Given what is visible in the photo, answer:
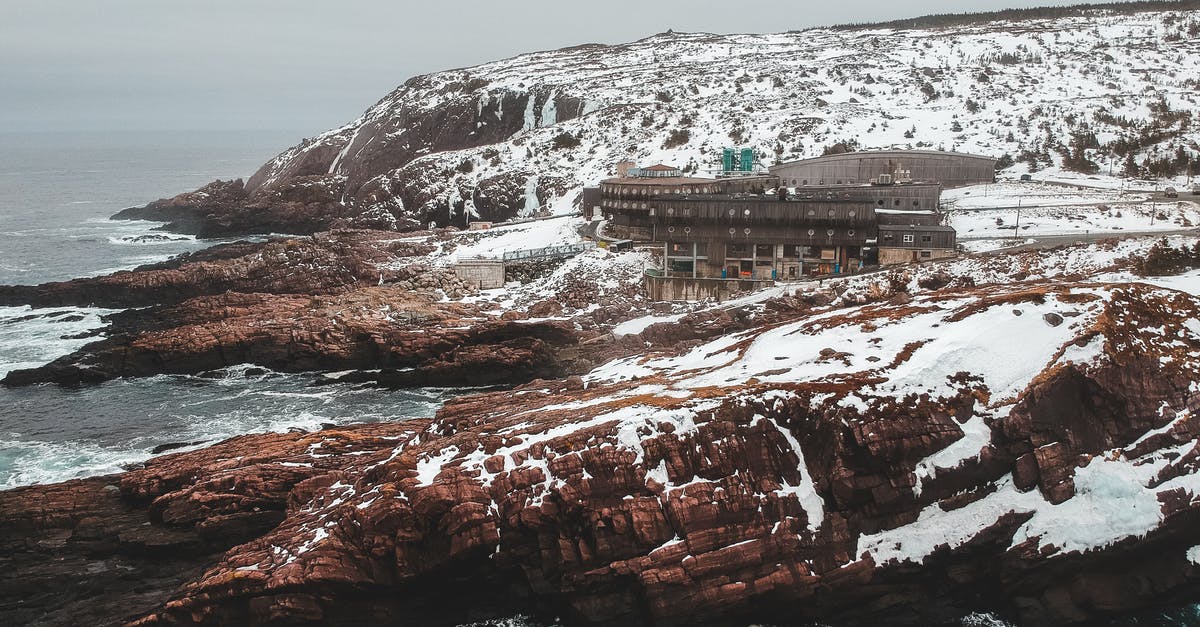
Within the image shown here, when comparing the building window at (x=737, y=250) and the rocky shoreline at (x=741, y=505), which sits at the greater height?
the building window at (x=737, y=250)

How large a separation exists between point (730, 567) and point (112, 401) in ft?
106

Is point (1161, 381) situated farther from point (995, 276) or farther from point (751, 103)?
point (751, 103)

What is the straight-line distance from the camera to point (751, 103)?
99.9 metres

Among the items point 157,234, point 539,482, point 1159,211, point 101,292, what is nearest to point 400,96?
point 157,234

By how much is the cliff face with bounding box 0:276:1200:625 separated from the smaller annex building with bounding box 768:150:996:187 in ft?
143

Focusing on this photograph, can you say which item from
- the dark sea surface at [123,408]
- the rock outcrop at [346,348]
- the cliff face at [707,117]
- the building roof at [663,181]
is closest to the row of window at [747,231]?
the rock outcrop at [346,348]

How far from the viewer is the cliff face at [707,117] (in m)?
84.9

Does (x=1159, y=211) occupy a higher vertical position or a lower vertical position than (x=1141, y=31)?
lower

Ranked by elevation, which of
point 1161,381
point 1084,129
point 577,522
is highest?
point 1084,129

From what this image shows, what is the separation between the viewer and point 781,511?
21562 mm

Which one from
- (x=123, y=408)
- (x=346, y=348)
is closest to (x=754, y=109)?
(x=346, y=348)

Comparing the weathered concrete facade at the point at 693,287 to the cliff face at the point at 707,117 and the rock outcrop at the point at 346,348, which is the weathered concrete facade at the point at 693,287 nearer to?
the rock outcrop at the point at 346,348

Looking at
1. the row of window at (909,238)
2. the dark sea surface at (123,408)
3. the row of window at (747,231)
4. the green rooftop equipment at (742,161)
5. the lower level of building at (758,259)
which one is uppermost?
the green rooftop equipment at (742,161)

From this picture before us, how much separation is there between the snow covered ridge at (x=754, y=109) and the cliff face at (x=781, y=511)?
5981 cm
